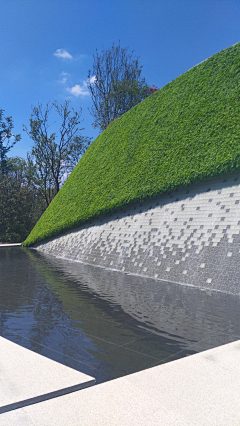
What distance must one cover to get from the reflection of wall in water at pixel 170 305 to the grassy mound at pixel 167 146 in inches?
127

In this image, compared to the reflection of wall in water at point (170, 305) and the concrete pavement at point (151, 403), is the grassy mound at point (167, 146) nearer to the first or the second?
the reflection of wall in water at point (170, 305)

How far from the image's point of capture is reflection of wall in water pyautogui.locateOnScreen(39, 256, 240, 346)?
438 cm

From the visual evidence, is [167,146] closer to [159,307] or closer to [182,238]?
[182,238]

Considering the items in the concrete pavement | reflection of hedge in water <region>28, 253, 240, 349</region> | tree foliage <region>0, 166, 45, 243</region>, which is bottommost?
the concrete pavement

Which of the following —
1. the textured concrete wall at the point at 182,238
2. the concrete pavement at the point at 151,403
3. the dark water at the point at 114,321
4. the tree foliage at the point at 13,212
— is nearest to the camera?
the concrete pavement at the point at 151,403

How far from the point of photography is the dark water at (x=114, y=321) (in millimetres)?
3469

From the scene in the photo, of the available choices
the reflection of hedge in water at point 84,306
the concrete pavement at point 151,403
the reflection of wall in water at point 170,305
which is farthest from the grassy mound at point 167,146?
the concrete pavement at point 151,403

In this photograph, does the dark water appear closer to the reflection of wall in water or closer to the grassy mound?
the reflection of wall in water

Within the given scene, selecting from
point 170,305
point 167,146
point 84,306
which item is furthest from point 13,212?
point 170,305

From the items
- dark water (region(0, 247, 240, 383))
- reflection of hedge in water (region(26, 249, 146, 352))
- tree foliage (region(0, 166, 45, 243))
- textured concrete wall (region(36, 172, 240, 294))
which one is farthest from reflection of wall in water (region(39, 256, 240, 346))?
tree foliage (region(0, 166, 45, 243))

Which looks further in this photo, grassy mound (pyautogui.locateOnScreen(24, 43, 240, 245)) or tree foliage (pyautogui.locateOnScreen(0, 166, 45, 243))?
tree foliage (pyautogui.locateOnScreen(0, 166, 45, 243))

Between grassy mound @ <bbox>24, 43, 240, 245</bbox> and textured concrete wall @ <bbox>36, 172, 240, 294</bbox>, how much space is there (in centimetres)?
40

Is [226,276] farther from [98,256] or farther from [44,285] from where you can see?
[98,256]

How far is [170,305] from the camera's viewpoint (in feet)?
18.5
